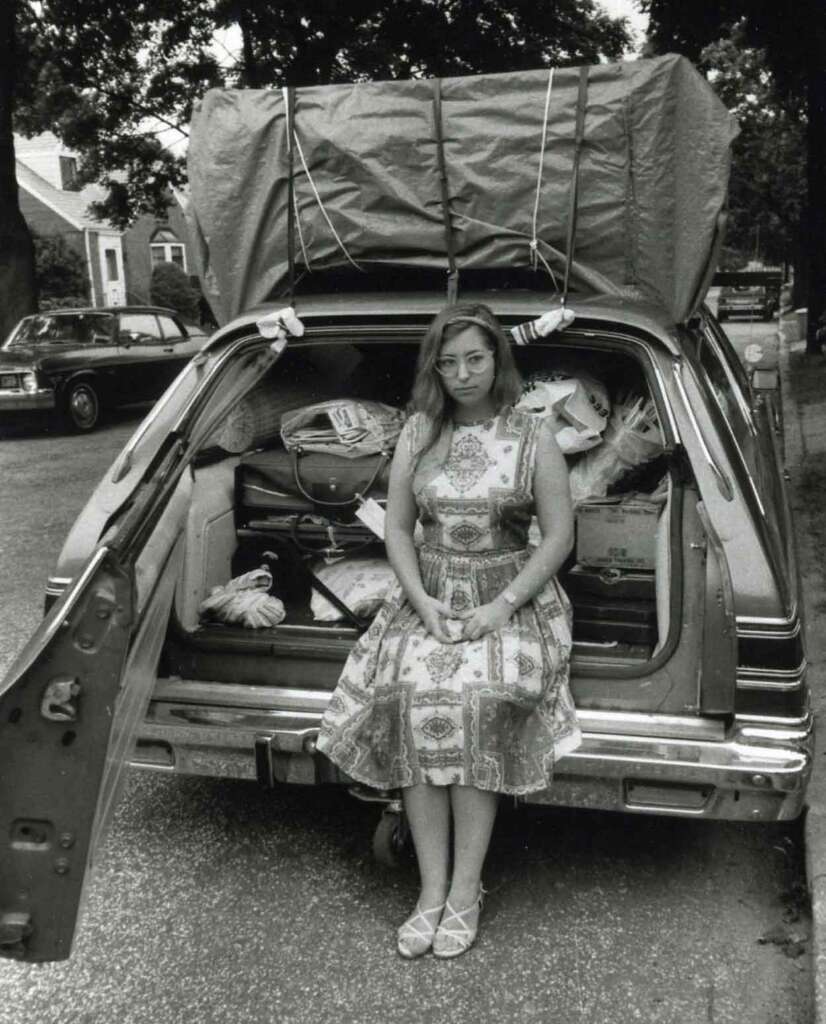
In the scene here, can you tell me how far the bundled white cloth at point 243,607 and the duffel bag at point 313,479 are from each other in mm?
405

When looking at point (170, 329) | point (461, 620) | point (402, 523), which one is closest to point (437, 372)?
point (402, 523)

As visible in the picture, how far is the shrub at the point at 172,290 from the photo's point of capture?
4028 cm

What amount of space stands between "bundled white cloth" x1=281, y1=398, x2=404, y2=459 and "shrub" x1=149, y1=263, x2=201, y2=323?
36835 mm

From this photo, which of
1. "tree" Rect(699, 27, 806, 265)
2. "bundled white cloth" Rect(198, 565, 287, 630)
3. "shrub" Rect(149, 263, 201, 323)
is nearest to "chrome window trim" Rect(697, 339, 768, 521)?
"bundled white cloth" Rect(198, 565, 287, 630)

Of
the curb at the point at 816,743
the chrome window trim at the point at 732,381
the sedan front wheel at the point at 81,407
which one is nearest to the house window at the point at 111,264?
the sedan front wheel at the point at 81,407

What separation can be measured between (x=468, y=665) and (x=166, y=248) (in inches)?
1662

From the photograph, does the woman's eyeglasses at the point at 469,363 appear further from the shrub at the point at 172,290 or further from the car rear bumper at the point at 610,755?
the shrub at the point at 172,290

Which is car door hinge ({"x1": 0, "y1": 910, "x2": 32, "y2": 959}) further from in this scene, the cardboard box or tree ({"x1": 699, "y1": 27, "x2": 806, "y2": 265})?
tree ({"x1": 699, "y1": 27, "x2": 806, "y2": 265})

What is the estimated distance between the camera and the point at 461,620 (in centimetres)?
319

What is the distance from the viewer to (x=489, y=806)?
304cm

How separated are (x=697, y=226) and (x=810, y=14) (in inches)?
386

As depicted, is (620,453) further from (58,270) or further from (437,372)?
(58,270)

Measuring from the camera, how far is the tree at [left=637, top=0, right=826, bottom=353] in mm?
12555

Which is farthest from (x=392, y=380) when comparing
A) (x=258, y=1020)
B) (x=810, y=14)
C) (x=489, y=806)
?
(x=810, y=14)
